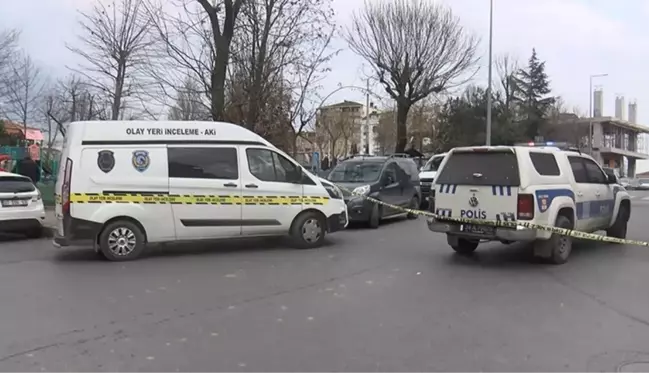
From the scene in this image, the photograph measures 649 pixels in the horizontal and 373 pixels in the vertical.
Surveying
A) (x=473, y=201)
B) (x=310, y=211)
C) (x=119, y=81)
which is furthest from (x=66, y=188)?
(x=119, y=81)

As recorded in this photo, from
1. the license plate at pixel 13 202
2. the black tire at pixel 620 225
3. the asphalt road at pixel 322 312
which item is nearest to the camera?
the asphalt road at pixel 322 312

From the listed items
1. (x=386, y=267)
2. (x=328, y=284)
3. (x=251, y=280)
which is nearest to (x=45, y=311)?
(x=251, y=280)

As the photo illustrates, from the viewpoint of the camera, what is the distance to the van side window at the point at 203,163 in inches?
391

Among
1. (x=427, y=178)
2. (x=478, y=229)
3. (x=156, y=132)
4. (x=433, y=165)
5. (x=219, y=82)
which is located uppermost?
(x=219, y=82)

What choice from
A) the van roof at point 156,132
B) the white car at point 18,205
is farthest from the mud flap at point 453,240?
the white car at point 18,205

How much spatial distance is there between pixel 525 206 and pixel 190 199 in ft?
17.2

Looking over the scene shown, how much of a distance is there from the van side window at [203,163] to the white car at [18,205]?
418 centimetres

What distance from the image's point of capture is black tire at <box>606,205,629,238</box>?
1148cm

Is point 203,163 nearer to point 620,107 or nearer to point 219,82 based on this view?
point 219,82

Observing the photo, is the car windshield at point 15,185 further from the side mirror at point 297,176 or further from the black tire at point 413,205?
the black tire at point 413,205

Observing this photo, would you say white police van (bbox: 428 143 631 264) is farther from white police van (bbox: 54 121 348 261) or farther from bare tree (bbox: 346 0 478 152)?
bare tree (bbox: 346 0 478 152)

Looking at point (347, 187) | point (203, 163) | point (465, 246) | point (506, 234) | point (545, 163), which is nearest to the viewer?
point (506, 234)

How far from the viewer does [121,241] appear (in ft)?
31.4

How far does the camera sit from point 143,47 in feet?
86.2
